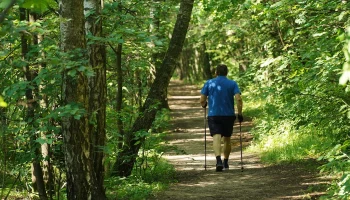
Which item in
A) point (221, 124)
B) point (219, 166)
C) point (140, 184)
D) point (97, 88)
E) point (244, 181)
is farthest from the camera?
point (221, 124)

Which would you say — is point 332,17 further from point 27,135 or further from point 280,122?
point 280,122

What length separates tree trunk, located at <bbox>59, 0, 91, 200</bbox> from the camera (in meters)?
6.14

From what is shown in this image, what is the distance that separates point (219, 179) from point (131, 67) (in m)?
3.34

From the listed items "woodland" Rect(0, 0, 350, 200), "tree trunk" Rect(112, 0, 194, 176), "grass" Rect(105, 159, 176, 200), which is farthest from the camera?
"tree trunk" Rect(112, 0, 194, 176)

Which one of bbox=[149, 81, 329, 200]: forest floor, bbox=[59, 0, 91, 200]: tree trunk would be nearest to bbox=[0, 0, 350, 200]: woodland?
bbox=[59, 0, 91, 200]: tree trunk

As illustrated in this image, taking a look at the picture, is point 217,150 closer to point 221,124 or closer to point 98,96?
point 221,124

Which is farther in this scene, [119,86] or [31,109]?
[119,86]

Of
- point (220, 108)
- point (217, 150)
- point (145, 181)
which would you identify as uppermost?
point (220, 108)

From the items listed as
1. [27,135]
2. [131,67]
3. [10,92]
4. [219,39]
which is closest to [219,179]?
[131,67]

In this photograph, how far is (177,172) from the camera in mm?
10969

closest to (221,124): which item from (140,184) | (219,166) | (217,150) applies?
(217,150)

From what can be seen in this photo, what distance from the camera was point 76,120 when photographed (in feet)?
21.1

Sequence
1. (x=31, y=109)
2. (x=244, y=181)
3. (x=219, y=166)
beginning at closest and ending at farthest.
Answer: (x=31, y=109) < (x=244, y=181) < (x=219, y=166)

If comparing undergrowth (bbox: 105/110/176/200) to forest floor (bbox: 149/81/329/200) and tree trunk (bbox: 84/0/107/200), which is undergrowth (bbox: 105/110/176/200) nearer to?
forest floor (bbox: 149/81/329/200)
